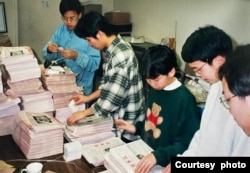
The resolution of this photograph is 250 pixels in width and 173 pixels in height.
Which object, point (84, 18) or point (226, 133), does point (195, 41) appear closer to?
point (226, 133)

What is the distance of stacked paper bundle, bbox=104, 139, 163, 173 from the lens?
1.26 meters

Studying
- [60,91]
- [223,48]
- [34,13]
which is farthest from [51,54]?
[34,13]

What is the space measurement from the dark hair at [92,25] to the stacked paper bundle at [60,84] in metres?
0.34

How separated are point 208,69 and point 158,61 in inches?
9.0

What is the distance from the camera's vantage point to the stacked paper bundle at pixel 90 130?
155cm

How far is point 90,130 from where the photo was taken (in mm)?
1577

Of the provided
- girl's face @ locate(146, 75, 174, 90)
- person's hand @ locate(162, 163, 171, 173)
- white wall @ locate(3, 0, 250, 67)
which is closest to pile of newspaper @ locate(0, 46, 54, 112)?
girl's face @ locate(146, 75, 174, 90)

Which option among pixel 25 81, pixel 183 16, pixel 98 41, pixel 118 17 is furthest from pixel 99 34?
pixel 118 17

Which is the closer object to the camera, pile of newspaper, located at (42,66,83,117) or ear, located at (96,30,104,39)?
ear, located at (96,30,104,39)

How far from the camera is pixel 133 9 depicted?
13.7 ft

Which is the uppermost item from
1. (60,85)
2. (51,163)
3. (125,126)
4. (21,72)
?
(21,72)

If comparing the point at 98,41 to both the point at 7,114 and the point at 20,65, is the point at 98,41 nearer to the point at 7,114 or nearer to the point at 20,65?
the point at 20,65

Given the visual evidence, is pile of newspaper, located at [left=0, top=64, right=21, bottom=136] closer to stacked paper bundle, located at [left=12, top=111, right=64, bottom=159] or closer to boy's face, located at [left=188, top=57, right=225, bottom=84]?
stacked paper bundle, located at [left=12, top=111, right=64, bottom=159]

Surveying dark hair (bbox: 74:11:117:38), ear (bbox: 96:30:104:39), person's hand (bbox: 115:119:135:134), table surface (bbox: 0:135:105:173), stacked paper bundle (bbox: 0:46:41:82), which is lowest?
table surface (bbox: 0:135:105:173)
